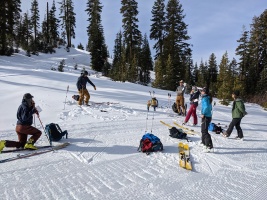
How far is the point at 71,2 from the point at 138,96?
40.1 m

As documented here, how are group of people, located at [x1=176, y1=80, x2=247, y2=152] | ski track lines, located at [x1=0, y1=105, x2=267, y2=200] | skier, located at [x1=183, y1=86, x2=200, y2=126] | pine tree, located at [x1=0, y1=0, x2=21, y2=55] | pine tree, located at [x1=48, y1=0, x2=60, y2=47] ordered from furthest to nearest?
pine tree, located at [x1=48, y1=0, x2=60, y2=47] → pine tree, located at [x1=0, y1=0, x2=21, y2=55] → skier, located at [x1=183, y1=86, x2=200, y2=126] → group of people, located at [x1=176, y1=80, x2=247, y2=152] → ski track lines, located at [x1=0, y1=105, x2=267, y2=200]

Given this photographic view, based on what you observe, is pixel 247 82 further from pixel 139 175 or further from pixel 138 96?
pixel 139 175

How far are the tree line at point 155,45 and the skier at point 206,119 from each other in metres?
20.6

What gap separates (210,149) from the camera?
7.13 meters

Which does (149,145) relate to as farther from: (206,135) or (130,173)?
(206,135)

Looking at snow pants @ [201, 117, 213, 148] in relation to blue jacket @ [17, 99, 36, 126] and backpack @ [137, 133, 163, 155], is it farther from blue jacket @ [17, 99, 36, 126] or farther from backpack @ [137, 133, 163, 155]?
blue jacket @ [17, 99, 36, 126]

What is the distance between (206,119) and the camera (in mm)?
7449

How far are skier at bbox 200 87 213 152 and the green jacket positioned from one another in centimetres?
176

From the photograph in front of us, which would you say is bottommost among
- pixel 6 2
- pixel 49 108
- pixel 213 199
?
pixel 213 199

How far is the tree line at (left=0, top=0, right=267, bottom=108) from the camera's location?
3216cm

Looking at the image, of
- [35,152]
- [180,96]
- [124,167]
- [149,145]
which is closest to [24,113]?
[35,152]

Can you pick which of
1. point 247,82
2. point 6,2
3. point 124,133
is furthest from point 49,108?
point 247,82

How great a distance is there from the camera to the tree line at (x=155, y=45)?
105 ft

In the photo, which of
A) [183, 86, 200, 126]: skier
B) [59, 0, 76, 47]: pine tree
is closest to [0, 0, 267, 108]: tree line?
[59, 0, 76, 47]: pine tree
